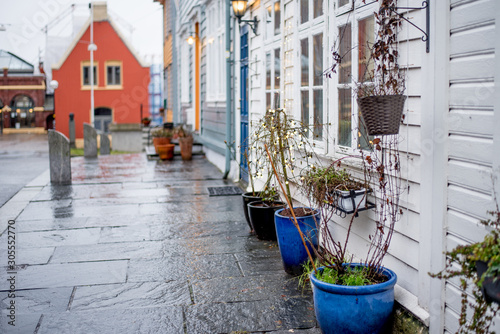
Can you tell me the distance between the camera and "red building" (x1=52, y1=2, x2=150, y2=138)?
36156mm

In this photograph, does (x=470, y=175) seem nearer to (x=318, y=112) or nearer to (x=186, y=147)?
(x=318, y=112)

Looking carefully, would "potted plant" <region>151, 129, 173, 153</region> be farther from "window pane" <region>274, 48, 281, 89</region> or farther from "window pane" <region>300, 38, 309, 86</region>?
"window pane" <region>300, 38, 309, 86</region>

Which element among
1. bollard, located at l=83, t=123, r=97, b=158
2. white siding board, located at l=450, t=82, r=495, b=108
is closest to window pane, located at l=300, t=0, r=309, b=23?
white siding board, located at l=450, t=82, r=495, b=108

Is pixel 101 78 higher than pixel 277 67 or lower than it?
higher

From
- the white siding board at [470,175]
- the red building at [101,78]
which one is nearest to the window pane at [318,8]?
the white siding board at [470,175]

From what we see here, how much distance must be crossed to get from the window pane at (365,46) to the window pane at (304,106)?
1581mm

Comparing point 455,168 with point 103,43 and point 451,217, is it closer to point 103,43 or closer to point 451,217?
point 451,217

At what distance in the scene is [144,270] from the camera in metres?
5.46

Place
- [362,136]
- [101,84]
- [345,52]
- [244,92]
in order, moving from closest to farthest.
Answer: [362,136] < [345,52] < [244,92] < [101,84]

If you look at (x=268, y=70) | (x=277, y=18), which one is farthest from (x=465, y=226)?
(x=268, y=70)

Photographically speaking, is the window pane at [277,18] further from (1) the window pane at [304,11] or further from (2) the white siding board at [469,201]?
(2) the white siding board at [469,201]

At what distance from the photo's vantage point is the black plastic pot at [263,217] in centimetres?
620

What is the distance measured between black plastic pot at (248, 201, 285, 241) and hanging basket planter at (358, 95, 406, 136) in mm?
2733

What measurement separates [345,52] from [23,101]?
2084 inches
